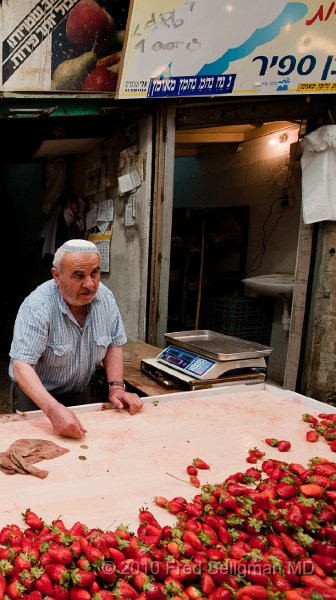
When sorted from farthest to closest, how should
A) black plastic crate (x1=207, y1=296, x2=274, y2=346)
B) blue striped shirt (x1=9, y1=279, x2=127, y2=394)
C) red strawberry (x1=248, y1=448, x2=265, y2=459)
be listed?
black plastic crate (x1=207, y1=296, x2=274, y2=346), blue striped shirt (x1=9, y1=279, x2=127, y2=394), red strawberry (x1=248, y1=448, x2=265, y2=459)

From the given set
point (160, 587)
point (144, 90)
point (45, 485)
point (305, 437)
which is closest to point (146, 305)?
point (144, 90)

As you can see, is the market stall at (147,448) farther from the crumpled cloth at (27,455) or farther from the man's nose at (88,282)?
the man's nose at (88,282)

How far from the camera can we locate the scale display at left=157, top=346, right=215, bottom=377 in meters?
2.66

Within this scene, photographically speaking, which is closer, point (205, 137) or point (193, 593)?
point (193, 593)

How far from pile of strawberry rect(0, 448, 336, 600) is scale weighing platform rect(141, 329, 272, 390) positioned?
1.18 meters

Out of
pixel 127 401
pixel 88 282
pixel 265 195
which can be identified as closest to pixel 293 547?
pixel 127 401

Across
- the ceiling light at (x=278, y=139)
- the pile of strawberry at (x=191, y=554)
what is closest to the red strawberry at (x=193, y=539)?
the pile of strawberry at (x=191, y=554)

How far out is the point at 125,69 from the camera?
393 centimetres

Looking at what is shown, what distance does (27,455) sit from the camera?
165cm

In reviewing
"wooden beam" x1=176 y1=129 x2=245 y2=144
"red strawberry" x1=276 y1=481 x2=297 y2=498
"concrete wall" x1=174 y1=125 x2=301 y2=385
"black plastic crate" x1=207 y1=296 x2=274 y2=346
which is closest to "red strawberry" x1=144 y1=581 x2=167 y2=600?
"red strawberry" x1=276 y1=481 x2=297 y2=498

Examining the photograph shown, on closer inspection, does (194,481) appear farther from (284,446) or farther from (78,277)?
(78,277)

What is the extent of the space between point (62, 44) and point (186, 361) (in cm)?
327

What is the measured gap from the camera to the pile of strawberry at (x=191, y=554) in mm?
1076

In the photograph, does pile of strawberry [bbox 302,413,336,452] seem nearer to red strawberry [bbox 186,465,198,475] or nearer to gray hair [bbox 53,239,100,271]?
red strawberry [bbox 186,465,198,475]
